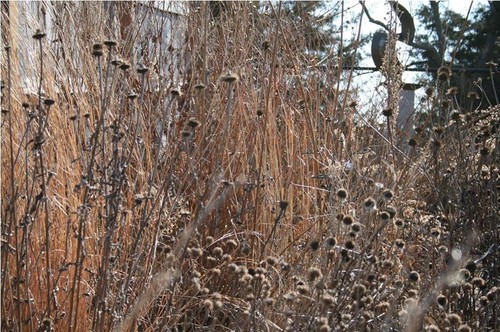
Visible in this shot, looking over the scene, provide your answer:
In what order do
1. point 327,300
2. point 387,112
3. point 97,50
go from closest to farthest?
point 327,300, point 97,50, point 387,112

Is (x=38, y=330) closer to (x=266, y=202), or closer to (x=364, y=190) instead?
(x=266, y=202)

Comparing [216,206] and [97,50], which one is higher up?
[97,50]

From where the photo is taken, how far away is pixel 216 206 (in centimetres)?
238

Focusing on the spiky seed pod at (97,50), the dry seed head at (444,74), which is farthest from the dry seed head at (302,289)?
the dry seed head at (444,74)

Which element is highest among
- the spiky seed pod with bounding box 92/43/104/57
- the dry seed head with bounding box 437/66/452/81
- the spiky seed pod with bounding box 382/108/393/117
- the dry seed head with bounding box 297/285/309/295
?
the spiky seed pod with bounding box 92/43/104/57

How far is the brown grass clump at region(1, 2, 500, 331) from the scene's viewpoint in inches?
69.6

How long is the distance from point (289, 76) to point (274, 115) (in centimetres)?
56

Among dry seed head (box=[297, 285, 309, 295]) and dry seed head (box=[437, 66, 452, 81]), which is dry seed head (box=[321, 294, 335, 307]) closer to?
dry seed head (box=[297, 285, 309, 295])

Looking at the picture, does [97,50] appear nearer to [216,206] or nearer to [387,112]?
[216,206]

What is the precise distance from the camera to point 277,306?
1950mm

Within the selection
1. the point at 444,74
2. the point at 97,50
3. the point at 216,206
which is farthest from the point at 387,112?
the point at 97,50

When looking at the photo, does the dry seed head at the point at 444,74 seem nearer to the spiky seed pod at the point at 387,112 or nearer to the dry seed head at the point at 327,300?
the spiky seed pod at the point at 387,112

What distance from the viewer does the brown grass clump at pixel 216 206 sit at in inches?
69.6

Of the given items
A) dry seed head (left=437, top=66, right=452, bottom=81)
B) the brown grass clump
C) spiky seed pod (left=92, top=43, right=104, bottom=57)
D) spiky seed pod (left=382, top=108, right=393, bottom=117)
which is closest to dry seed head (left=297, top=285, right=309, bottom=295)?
the brown grass clump
